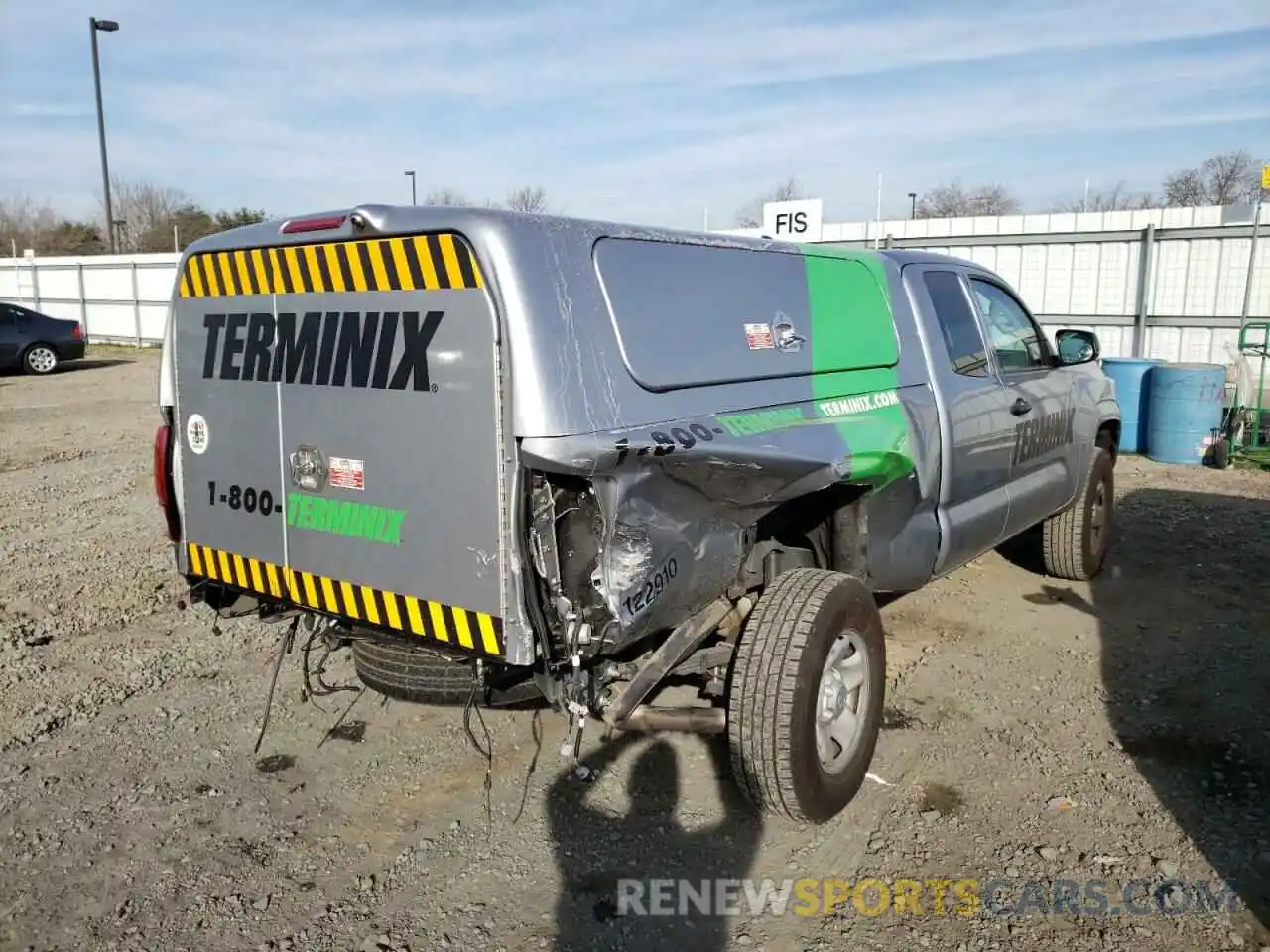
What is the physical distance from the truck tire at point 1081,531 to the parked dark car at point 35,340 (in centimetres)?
1961

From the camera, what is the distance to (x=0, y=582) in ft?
20.8

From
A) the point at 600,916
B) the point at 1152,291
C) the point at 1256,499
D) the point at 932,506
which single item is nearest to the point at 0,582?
the point at 600,916

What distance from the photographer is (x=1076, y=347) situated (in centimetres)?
603

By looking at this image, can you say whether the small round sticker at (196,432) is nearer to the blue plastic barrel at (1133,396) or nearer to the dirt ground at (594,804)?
the dirt ground at (594,804)

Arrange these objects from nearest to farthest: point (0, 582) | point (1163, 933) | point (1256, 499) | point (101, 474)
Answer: point (1163, 933), point (0, 582), point (1256, 499), point (101, 474)

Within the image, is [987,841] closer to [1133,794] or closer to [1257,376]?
[1133,794]

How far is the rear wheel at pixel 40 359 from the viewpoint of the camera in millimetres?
19519

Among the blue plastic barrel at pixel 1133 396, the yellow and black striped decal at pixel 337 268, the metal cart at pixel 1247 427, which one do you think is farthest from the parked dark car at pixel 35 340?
the metal cart at pixel 1247 427

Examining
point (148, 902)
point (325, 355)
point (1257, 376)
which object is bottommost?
point (148, 902)

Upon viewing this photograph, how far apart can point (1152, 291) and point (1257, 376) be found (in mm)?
1599

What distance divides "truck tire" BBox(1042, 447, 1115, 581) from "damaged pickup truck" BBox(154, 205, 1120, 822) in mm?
2180

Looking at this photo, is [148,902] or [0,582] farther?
[0,582]

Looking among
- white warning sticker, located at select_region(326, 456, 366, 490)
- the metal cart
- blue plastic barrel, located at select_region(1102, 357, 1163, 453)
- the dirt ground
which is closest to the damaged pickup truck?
white warning sticker, located at select_region(326, 456, 366, 490)

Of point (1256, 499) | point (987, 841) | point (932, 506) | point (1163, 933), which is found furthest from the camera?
point (1256, 499)
